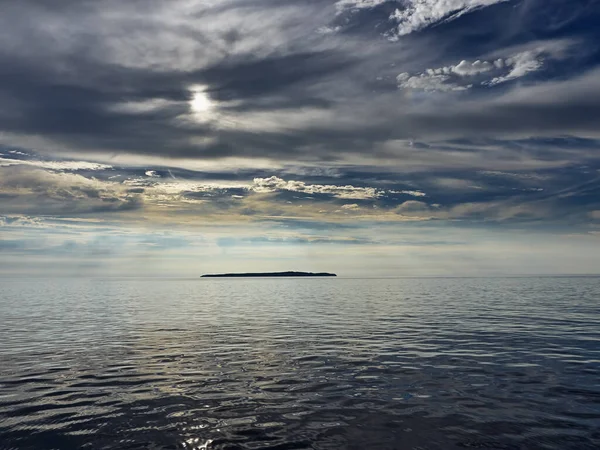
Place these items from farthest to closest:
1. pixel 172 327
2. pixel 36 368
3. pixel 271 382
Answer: pixel 172 327, pixel 36 368, pixel 271 382

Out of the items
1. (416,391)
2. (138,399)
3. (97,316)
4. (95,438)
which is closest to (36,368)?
(138,399)

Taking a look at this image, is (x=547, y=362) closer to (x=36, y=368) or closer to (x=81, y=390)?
(x=81, y=390)

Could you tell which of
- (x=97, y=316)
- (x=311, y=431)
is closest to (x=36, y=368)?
(x=311, y=431)

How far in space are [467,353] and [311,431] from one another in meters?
18.5

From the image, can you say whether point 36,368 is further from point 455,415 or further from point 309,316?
Answer: point 309,316

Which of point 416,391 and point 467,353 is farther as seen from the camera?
point 467,353

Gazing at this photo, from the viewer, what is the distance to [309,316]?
2330 inches

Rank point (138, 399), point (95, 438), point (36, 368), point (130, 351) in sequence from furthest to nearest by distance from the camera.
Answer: point (130, 351) < point (36, 368) < point (138, 399) < point (95, 438)

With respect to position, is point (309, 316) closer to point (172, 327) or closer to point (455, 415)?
point (172, 327)

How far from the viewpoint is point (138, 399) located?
1988cm

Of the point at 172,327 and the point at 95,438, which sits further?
the point at 172,327

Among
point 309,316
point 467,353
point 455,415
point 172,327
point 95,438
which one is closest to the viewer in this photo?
point 95,438

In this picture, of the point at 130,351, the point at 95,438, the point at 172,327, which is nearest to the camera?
the point at 95,438

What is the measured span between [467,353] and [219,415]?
1961cm
